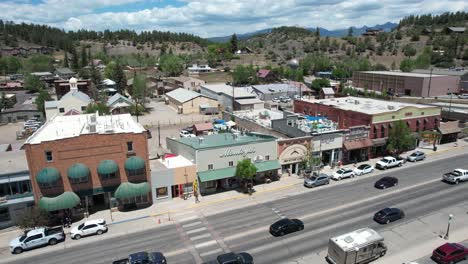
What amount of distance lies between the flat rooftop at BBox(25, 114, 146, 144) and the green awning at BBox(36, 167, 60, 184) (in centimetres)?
325

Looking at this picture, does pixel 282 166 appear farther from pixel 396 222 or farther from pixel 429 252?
pixel 429 252

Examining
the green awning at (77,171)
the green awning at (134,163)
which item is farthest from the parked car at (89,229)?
the green awning at (134,163)

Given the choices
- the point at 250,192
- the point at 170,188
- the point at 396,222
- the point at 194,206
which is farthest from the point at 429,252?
the point at 170,188

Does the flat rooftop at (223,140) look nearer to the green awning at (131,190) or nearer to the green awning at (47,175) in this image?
the green awning at (131,190)

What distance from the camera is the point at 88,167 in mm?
37562

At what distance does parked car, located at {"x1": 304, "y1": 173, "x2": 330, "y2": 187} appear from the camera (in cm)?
4494

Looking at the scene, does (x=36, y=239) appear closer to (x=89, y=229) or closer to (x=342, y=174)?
(x=89, y=229)

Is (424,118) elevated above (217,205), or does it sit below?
above

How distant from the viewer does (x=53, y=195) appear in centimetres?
3616

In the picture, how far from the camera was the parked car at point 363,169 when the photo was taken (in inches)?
1948

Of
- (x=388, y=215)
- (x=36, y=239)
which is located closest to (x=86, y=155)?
(x=36, y=239)

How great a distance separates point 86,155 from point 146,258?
15.9 metres

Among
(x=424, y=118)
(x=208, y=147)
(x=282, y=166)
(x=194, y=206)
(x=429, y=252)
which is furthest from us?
(x=424, y=118)

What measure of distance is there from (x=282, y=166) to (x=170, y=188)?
17249 mm
